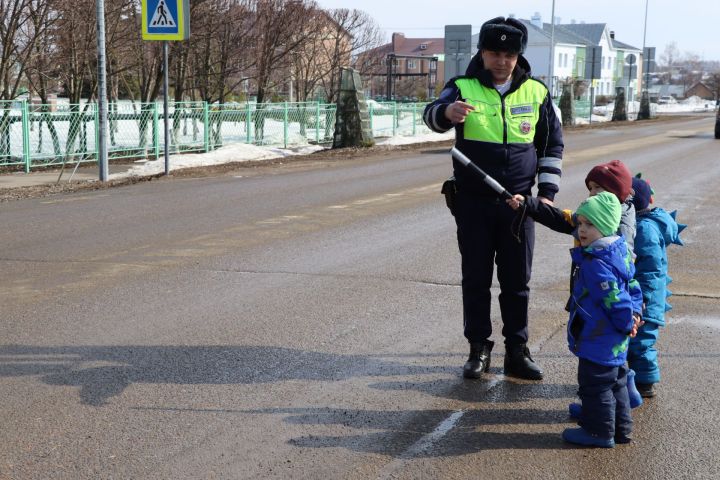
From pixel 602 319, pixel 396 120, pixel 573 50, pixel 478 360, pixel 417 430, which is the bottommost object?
pixel 417 430

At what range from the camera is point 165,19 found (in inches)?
585

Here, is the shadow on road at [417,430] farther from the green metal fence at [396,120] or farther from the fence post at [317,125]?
the green metal fence at [396,120]

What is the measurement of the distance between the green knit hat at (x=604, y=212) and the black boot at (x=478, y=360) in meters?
1.22

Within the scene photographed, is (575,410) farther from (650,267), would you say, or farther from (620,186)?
(620,186)

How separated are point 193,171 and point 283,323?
11282mm

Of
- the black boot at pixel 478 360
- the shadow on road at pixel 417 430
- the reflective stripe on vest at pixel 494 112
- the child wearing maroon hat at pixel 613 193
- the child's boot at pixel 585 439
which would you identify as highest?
the reflective stripe on vest at pixel 494 112

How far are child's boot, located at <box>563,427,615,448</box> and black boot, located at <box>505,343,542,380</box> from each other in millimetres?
846

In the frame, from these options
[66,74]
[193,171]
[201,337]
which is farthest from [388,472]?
[66,74]

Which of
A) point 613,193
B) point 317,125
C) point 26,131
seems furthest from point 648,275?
point 317,125

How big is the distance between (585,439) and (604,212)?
3.34 feet

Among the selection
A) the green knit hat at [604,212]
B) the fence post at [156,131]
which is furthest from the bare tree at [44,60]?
the green knit hat at [604,212]

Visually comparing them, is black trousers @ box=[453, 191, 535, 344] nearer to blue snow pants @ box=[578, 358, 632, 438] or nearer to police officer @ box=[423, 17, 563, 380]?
police officer @ box=[423, 17, 563, 380]

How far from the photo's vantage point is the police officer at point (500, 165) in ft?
15.8

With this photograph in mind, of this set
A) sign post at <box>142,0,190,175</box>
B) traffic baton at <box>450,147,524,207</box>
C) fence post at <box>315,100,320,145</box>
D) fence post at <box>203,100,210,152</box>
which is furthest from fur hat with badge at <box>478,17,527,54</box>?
fence post at <box>315,100,320,145</box>
